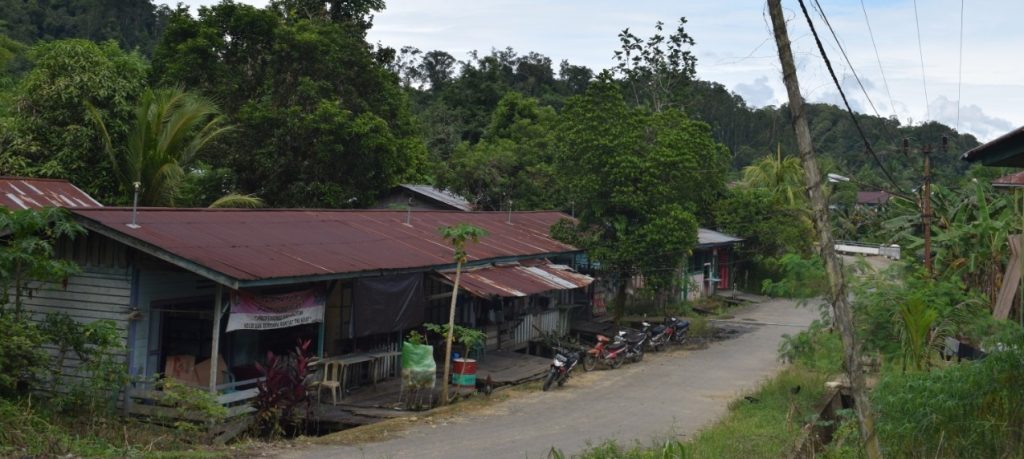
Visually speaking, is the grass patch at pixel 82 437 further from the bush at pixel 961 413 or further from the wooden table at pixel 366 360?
the bush at pixel 961 413

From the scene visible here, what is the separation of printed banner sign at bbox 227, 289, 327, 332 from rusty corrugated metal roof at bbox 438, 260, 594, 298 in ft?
9.74

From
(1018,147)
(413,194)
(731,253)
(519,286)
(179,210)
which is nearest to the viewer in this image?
(1018,147)

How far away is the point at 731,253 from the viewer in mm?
36781

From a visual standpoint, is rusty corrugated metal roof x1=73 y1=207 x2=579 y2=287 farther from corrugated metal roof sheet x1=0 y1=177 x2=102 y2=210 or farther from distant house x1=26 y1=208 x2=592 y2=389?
corrugated metal roof sheet x1=0 y1=177 x2=102 y2=210

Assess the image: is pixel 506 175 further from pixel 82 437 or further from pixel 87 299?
pixel 82 437

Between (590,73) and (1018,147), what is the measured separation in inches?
2656

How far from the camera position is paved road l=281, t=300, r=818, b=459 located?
38.2 ft

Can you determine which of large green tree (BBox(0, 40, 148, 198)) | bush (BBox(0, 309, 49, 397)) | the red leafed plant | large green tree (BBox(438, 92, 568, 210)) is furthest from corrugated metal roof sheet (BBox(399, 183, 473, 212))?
bush (BBox(0, 309, 49, 397))

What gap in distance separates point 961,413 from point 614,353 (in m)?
11.6

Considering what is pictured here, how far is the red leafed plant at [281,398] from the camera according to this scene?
40.2 feet

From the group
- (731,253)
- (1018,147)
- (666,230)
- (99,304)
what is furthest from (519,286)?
(731,253)

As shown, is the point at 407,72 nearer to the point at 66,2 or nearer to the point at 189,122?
the point at 66,2

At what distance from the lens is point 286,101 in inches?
1066

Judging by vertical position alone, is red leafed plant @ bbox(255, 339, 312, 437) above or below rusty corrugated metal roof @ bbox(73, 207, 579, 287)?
below
